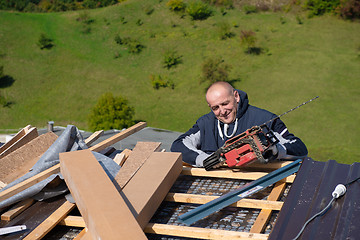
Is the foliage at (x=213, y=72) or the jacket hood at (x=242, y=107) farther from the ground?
the jacket hood at (x=242, y=107)

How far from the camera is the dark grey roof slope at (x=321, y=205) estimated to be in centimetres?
276

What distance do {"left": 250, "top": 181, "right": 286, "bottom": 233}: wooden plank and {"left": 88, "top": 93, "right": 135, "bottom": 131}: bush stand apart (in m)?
20.1

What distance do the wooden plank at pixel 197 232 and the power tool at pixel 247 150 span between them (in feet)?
3.67

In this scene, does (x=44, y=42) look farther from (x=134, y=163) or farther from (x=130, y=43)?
(x=134, y=163)

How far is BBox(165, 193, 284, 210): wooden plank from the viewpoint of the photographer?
3221 mm

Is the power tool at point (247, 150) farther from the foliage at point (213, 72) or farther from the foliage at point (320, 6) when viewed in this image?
the foliage at point (320, 6)

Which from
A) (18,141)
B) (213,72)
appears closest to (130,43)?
(213,72)

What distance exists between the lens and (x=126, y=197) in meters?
3.23

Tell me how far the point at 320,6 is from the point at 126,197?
116 ft

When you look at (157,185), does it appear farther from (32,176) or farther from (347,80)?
(347,80)

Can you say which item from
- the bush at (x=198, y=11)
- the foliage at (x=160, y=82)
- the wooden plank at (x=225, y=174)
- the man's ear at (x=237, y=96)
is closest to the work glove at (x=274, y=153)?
the wooden plank at (x=225, y=174)

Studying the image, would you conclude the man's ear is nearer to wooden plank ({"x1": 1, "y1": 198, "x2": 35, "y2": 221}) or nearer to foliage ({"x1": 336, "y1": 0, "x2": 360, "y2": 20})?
wooden plank ({"x1": 1, "y1": 198, "x2": 35, "y2": 221})

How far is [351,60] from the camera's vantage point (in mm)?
29016

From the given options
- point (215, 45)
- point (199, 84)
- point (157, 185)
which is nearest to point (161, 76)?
point (199, 84)
